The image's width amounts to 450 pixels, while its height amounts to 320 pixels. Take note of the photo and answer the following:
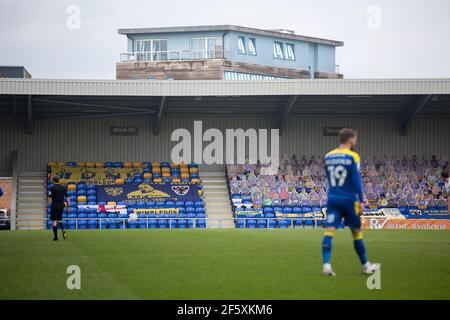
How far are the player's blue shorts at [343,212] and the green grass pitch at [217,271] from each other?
776 millimetres

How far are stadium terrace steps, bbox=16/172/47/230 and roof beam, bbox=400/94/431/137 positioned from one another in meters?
18.7

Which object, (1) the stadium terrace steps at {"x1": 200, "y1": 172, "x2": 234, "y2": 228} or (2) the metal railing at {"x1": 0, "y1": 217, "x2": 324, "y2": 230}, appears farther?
(1) the stadium terrace steps at {"x1": 200, "y1": 172, "x2": 234, "y2": 228}

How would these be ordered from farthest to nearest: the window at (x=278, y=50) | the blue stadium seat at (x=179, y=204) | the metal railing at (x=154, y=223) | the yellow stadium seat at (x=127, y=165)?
the window at (x=278, y=50)
the yellow stadium seat at (x=127, y=165)
the blue stadium seat at (x=179, y=204)
the metal railing at (x=154, y=223)

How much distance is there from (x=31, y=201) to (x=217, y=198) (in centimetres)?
883

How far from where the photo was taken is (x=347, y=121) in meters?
44.4

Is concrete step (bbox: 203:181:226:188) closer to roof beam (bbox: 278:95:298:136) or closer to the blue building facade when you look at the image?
roof beam (bbox: 278:95:298:136)

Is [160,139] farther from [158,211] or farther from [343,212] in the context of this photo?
[343,212]

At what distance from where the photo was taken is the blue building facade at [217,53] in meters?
67.1

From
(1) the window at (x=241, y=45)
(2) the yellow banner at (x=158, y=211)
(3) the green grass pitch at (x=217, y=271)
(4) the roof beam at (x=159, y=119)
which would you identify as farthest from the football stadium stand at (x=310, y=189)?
(1) the window at (x=241, y=45)

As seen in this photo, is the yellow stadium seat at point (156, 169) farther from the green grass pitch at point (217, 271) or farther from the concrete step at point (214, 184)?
the green grass pitch at point (217, 271)

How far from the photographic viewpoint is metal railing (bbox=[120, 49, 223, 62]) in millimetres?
67312

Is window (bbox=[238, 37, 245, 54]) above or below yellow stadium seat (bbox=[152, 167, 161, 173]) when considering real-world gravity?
above

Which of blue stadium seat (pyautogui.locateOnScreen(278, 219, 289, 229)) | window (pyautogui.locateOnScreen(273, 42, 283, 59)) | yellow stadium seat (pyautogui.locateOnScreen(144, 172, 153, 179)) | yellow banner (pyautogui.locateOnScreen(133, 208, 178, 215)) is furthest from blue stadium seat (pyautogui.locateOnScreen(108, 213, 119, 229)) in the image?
window (pyautogui.locateOnScreen(273, 42, 283, 59))

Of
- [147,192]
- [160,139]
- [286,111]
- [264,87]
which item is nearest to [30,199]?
[147,192]
